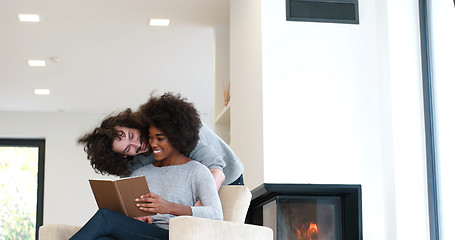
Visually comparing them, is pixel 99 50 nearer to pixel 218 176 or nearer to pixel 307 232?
pixel 307 232

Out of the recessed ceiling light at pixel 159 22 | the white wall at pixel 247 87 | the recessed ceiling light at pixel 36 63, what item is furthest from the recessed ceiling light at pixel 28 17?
the white wall at pixel 247 87

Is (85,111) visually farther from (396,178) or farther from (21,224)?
(396,178)

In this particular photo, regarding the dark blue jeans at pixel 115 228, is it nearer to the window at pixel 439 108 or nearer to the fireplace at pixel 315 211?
the fireplace at pixel 315 211

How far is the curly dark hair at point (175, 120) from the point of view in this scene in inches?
114

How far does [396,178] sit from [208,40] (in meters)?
2.95

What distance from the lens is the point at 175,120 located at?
115 inches

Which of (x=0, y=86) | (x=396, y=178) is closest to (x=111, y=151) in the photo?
(x=396, y=178)

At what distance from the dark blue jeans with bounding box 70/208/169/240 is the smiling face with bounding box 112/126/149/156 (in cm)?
39

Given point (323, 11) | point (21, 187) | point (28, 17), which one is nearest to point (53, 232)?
point (323, 11)

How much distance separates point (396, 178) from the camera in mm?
3922

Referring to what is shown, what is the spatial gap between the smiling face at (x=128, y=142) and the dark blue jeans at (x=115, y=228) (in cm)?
39

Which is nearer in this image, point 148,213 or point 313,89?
point 148,213

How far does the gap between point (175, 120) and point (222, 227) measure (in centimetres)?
52

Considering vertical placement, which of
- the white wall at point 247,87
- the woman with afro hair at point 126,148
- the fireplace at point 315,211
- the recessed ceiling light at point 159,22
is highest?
the recessed ceiling light at point 159,22
